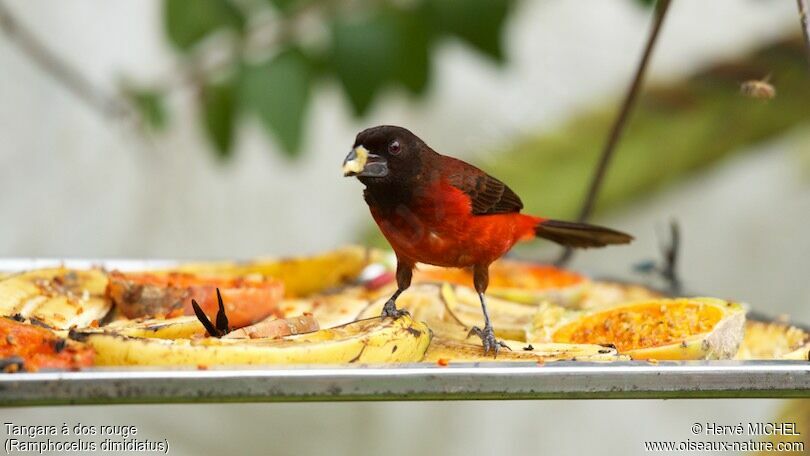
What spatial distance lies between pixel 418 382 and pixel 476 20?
5.95 ft

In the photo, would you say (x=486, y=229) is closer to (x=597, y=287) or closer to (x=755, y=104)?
(x=597, y=287)

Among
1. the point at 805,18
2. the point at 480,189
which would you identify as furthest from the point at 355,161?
the point at 805,18

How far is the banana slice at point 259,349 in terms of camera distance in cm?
149

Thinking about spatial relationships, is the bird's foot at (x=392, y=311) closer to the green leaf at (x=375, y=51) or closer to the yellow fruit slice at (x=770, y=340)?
the yellow fruit slice at (x=770, y=340)

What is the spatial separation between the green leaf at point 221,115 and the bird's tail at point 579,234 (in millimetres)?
1340

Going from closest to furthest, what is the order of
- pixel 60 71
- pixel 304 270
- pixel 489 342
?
pixel 489 342
pixel 304 270
pixel 60 71

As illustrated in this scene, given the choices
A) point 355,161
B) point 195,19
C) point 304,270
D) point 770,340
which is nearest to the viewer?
point 355,161

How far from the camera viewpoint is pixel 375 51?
302cm

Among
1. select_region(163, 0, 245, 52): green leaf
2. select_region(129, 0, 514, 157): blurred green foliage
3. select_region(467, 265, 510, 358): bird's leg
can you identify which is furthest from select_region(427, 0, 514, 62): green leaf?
select_region(467, 265, 510, 358): bird's leg

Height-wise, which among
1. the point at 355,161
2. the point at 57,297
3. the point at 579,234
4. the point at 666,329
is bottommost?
the point at 57,297

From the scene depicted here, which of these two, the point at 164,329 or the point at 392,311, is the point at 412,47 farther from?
the point at 164,329

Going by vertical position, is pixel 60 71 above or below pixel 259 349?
above

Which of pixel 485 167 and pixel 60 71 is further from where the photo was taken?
pixel 485 167

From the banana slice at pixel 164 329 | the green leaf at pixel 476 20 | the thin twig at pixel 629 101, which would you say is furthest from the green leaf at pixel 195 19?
the banana slice at pixel 164 329
